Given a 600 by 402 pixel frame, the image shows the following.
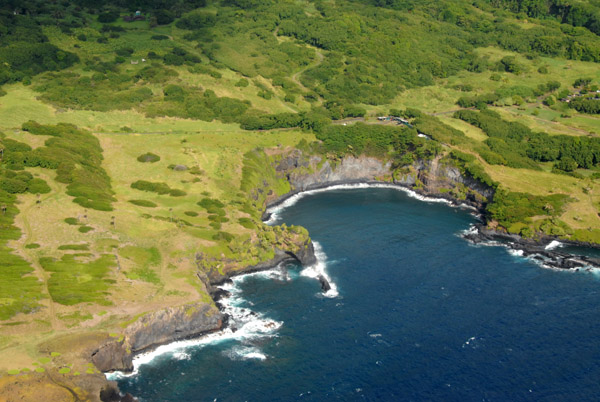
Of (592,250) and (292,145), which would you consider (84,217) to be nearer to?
(292,145)

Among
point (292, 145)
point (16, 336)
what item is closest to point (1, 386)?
point (16, 336)

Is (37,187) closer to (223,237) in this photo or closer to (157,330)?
(223,237)

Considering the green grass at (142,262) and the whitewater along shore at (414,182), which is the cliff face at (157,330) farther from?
the whitewater along shore at (414,182)

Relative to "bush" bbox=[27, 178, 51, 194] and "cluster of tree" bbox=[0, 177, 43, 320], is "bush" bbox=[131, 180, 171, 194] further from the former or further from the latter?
"cluster of tree" bbox=[0, 177, 43, 320]

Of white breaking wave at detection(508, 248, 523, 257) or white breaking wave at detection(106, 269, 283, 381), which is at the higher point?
white breaking wave at detection(508, 248, 523, 257)

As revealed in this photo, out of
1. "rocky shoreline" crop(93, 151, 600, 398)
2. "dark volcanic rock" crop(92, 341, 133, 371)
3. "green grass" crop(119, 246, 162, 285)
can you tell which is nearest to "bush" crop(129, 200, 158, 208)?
"green grass" crop(119, 246, 162, 285)

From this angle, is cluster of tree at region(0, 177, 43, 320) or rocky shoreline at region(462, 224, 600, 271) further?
rocky shoreline at region(462, 224, 600, 271)

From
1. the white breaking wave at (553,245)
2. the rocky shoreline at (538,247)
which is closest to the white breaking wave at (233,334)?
the rocky shoreline at (538,247)
